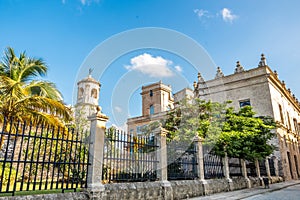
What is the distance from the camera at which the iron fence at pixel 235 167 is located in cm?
1216

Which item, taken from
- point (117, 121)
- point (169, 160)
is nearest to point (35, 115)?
point (117, 121)

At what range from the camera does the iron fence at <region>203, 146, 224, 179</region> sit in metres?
10.1

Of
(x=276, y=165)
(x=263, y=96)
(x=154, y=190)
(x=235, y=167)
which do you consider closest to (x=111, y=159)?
(x=154, y=190)

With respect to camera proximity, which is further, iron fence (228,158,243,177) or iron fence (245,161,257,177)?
iron fence (245,161,257,177)

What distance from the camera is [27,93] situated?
9.03 metres

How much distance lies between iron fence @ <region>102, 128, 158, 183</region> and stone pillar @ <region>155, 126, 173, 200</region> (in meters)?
0.19

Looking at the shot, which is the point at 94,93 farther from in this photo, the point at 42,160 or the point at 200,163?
the point at 200,163

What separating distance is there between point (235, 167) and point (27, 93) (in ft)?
36.8

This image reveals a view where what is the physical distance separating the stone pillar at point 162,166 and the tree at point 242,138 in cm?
388

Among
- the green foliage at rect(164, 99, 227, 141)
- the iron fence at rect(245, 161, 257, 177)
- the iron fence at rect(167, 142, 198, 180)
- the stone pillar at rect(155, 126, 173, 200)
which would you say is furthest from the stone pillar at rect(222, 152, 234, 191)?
the stone pillar at rect(155, 126, 173, 200)

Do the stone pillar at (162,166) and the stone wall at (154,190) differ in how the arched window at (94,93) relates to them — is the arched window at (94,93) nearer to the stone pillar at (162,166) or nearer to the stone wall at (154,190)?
the stone wall at (154,190)

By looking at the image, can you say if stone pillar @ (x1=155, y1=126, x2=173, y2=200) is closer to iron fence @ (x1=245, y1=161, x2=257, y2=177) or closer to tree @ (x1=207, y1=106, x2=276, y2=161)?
tree @ (x1=207, y1=106, x2=276, y2=161)

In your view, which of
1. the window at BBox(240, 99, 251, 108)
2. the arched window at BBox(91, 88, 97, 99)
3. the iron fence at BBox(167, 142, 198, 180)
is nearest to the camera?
the iron fence at BBox(167, 142, 198, 180)

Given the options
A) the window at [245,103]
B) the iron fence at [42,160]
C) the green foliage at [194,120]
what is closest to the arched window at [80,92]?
the green foliage at [194,120]
